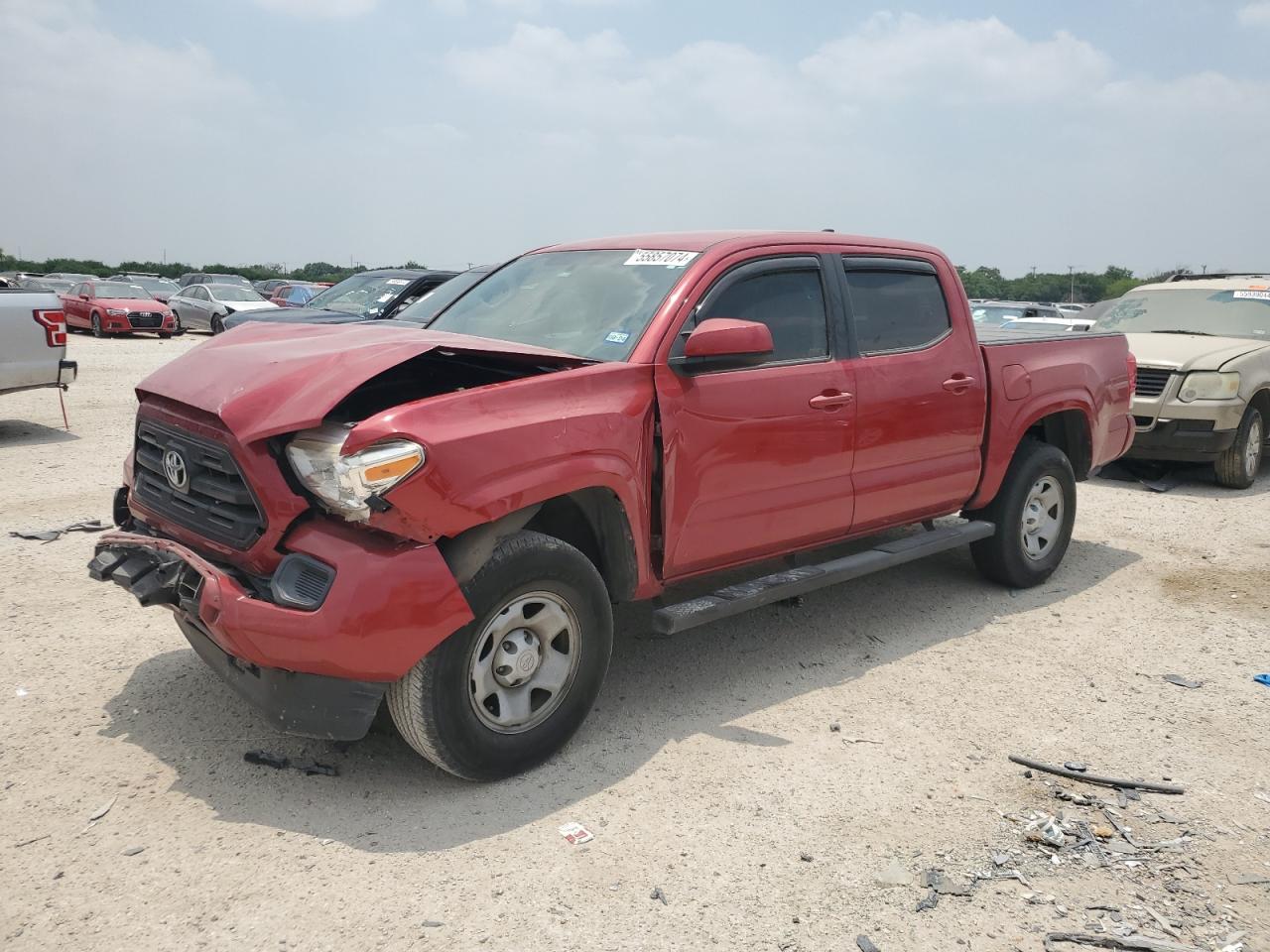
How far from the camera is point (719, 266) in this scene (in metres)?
4.43

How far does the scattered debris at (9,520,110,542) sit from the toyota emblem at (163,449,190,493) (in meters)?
3.28

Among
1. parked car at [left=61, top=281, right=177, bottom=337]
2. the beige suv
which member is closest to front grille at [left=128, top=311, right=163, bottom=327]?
parked car at [left=61, top=281, right=177, bottom=337]

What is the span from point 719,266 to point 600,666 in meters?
1.80

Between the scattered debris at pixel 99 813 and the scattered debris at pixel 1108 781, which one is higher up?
the scattered debris at pixel 99 813

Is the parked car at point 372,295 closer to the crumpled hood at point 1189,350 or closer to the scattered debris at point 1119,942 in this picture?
the crumpled hood at point 1189,350

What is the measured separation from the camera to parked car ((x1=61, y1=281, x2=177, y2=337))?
24703mm

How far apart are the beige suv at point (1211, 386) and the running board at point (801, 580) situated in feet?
14.4

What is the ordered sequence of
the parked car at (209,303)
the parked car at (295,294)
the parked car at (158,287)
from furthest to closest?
the parked car at (158,287), the parked car at (295,294), the parked car at (209,303)

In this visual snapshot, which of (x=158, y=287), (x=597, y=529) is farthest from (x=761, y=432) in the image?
(x=158, y=287)

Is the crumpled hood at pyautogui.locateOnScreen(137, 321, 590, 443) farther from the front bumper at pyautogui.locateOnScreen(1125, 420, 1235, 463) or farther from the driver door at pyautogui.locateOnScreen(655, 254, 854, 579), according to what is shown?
the front bumper at pyautogui.locateOnScreen(1125, 420, 1235, 463)

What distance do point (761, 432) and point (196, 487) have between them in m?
2.26

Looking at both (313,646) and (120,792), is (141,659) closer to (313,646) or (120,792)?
(120,792)

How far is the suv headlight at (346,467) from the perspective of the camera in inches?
127

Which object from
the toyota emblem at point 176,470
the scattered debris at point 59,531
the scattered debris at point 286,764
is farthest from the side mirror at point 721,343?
the scattered debris at point 59,531
